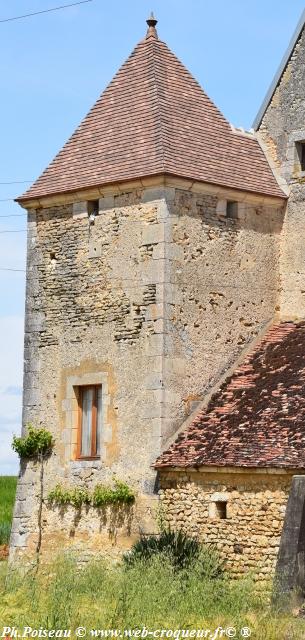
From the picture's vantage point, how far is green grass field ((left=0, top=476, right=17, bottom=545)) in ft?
91.0

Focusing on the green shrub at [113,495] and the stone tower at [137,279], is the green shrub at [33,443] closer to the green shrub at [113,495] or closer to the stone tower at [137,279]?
the stone tower at [137,279]

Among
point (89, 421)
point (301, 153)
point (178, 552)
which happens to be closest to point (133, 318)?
point (89, 421)

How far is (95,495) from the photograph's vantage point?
21344mm

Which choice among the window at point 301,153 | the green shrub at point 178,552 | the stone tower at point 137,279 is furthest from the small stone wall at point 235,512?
the window at point 301,153

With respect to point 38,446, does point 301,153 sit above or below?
above

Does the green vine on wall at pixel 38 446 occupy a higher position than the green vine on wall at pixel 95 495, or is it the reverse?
the green vine on wall at pixel 38 446

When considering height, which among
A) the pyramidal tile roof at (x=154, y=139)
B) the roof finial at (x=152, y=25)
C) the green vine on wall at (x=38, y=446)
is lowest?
the green vine on wall at (x=38, y=446)

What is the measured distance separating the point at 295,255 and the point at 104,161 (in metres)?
3.60

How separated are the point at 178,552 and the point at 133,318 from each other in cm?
406

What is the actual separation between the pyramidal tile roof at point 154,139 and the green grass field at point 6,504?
795 centimetres

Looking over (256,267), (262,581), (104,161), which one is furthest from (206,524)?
(104,161)

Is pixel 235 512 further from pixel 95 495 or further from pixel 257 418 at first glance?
pixel 95 495

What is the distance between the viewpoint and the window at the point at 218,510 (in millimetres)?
19656

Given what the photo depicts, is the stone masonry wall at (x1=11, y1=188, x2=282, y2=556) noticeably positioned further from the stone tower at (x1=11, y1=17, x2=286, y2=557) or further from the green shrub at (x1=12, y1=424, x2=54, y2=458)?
the green shrub at (x1=12, y1=424, x2=54, y2=458)
